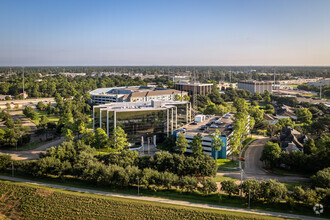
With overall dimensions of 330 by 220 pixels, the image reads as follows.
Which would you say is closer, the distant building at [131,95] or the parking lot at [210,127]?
the parking lot at [210,127]

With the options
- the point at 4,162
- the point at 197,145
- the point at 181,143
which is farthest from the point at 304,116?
the point at 4,162

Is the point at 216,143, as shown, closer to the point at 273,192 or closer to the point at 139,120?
the point at 273,192

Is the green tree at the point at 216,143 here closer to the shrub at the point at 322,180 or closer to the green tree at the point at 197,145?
the green tree at the point at 197,145

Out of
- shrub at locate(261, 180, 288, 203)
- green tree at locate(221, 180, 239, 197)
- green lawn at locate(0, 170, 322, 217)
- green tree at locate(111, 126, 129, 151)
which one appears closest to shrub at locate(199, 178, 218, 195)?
green lawn at locate(0, 170, 322, 217)

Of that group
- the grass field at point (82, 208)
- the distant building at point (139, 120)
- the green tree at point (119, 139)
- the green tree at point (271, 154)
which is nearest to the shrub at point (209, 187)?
the grass field at point (82, 208)

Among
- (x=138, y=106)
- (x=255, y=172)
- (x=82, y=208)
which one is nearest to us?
(x=82, y=208)

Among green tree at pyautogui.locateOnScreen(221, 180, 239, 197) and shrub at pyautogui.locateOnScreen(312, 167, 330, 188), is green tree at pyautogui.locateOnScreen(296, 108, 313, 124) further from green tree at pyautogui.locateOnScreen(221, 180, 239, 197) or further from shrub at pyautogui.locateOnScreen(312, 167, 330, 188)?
green tree at pyautogui.locateOnScreen(221, 180, 239, 197)

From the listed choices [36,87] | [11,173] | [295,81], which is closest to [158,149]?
[11,173]
